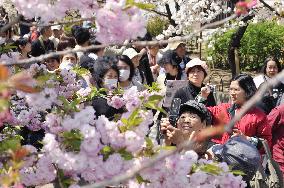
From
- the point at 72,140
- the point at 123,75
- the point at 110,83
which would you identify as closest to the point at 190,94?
the point at 123,75

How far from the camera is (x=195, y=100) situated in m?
4.81

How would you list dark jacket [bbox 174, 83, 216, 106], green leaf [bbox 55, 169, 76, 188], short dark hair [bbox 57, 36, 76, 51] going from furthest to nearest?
short dark hair [bbox 57, 36, 76, 51]
dark jacket [bbox 174, 83, 216, 106]
green leaf [bbox 55, 169, 76, 188]

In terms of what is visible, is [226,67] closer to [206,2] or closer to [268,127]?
[206,2]

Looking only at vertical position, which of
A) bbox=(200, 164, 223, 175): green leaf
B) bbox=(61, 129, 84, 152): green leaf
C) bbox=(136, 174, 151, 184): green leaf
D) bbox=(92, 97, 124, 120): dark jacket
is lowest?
bbox=(92, 97, 124, 120): dark jacket

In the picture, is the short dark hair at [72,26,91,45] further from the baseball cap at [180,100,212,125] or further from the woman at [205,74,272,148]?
the baseball cap at [180,100,212,125]

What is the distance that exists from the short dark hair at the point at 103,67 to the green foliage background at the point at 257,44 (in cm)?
908

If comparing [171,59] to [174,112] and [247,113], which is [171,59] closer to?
[174,112]

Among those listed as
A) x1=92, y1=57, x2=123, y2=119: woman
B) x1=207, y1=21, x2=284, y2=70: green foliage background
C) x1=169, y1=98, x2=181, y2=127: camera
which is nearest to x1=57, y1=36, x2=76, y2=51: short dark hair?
x1=92, y1=57, x2=123, y2=119: woman

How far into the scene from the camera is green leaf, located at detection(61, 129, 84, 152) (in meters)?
2.21

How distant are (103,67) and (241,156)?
1788 millimetres

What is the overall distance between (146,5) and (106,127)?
58cm

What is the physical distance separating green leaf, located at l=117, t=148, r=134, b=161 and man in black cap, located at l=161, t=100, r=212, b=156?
116 centimetres

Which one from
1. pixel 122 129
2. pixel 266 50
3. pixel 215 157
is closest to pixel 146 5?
pixel 122 129

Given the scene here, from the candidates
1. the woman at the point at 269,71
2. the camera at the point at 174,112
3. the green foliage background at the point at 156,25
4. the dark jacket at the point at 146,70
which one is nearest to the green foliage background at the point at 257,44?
the green foliage background at the point at 156,25
